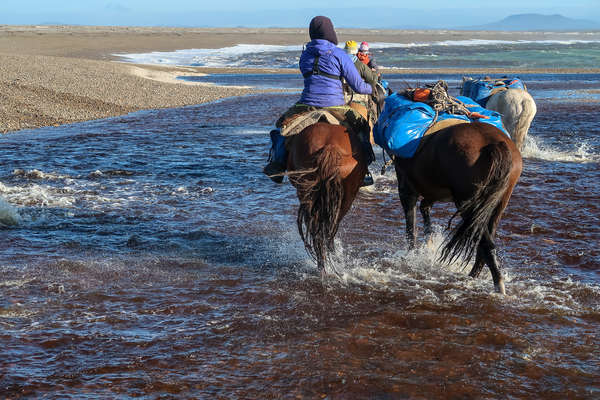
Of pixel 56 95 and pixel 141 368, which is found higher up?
pixel 56 95

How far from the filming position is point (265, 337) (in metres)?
4.52

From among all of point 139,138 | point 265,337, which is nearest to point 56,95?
point 139,138

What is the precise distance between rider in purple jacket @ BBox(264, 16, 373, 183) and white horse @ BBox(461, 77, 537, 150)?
5.10m

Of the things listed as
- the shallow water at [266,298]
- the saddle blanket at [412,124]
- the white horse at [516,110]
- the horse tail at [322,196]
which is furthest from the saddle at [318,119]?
the white horse at [516,110]

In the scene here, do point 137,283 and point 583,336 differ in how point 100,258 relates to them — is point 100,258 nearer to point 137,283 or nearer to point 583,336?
point 137,283

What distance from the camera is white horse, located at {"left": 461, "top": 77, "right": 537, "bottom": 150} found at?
10.4 meters

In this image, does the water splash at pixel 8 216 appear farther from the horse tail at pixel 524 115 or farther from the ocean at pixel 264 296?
the horse tail at pixel 524 115

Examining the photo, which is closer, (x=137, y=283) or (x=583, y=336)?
(x=583, y=336)

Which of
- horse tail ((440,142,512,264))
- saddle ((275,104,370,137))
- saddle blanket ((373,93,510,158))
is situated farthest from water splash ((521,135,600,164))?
horse tail ((440,142,512,264))

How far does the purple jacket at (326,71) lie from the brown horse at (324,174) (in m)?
0.67

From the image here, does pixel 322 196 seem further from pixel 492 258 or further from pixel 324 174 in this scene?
pixel 492 258

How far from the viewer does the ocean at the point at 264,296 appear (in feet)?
12.9

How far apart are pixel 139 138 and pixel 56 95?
585cm

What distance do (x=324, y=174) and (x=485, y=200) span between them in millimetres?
1357
